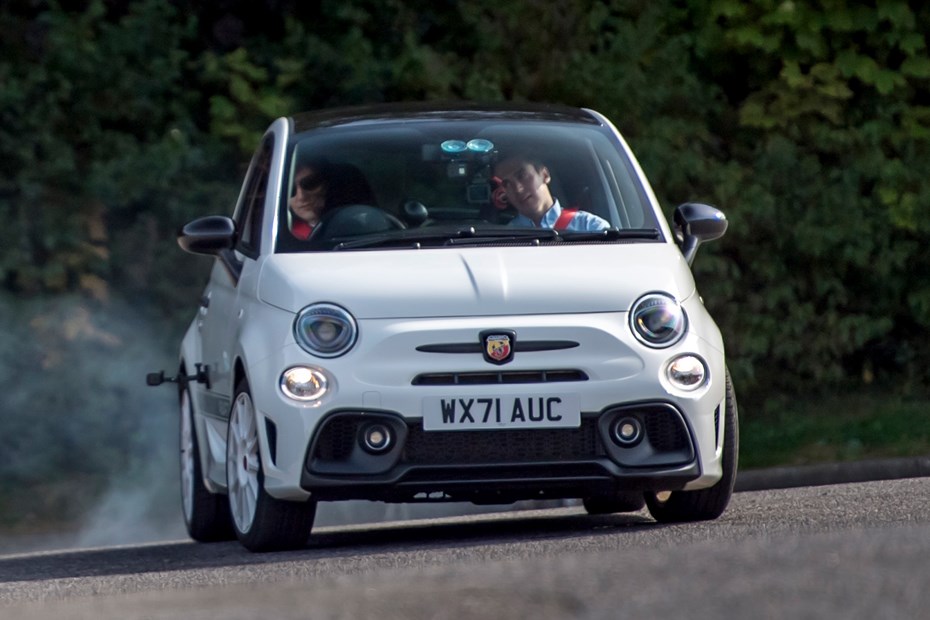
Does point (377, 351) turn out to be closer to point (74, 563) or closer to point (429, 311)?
point (429, 311)

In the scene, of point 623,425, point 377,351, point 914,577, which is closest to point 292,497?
point 377,351

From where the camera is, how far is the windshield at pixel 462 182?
8.09m

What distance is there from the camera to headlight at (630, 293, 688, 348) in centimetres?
738

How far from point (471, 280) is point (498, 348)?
0.30 metres

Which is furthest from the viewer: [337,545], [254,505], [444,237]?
[337,545]

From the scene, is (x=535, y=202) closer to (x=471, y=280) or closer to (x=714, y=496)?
(x=471, y=280)

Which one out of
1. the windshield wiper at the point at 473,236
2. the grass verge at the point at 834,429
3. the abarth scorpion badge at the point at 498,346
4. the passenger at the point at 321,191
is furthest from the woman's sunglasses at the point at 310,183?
the grass verge at the point at 834,429

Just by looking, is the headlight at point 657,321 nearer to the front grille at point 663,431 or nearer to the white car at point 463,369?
the white car at point 463,369

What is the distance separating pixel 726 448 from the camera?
7.71 meters

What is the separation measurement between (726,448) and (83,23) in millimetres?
7465

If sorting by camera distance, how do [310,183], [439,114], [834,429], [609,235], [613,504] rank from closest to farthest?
[609,235]
[310,183]
[439,114]
[613,504]
[834,429]

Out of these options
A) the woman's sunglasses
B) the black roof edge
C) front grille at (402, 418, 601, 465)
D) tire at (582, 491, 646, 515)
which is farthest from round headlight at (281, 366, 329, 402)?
tire at (582, 491, 646, 515)

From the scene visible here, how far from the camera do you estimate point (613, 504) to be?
943 centimetres

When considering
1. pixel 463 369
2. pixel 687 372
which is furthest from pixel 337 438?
pixel 687 372
